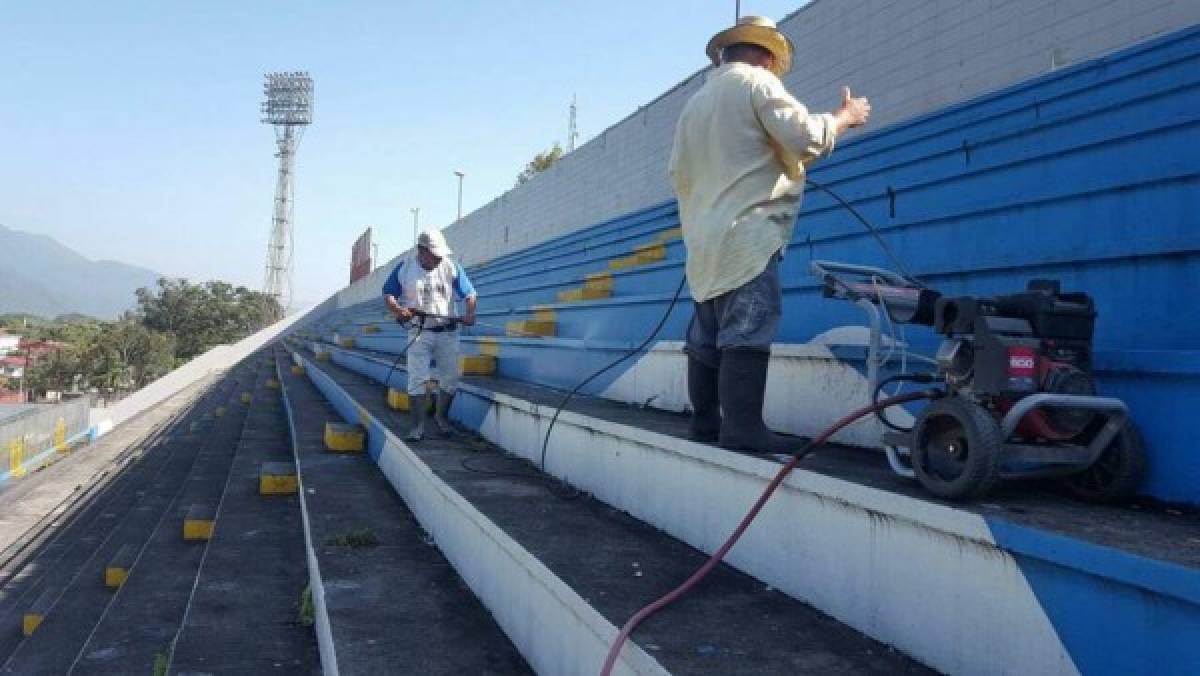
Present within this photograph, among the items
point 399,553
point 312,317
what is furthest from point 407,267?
point 312,317

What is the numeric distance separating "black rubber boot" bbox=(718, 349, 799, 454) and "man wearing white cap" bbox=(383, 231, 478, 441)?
2829 millimetres

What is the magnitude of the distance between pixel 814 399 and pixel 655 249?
4419 millimetres

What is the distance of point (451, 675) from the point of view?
2.04 meters

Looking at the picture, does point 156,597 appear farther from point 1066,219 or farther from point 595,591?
point 1066,219

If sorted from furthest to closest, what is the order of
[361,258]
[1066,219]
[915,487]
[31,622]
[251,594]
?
[361,258] → [31,622] → [251,594] → [1066,219] → [915,487]

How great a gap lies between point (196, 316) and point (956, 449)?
72460 millimetres

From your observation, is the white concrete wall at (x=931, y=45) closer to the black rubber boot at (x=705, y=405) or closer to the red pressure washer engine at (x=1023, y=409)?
the red pressure washer engine at (x=1023, y=409)

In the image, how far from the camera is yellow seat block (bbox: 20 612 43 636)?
5296mm

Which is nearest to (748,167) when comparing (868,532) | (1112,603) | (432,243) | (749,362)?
(749,362)

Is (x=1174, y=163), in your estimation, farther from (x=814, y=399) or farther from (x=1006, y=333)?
(x=814, y=399)

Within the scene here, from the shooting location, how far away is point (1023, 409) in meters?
1.71

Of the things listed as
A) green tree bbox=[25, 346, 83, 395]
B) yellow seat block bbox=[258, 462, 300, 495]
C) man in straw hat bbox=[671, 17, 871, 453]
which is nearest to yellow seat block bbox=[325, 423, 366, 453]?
yellow seat block bbox=[258, 462, 300, 495]

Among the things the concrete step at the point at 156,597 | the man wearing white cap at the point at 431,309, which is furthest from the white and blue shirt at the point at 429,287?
the concrete step at the point at 156,597

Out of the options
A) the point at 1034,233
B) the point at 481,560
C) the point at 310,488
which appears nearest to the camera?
the point at 481,560
